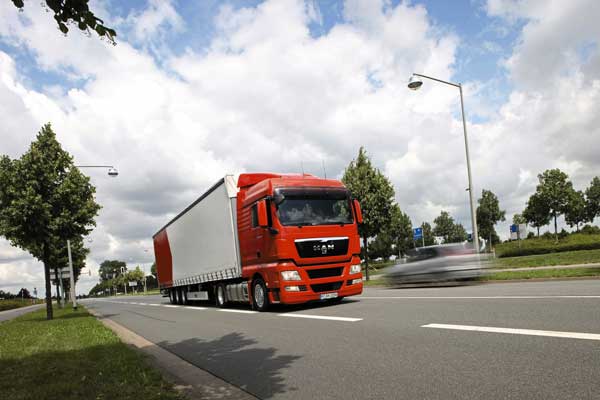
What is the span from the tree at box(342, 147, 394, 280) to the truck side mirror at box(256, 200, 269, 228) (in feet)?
53.8

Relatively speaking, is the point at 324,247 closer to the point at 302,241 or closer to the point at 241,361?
the point at 302,241

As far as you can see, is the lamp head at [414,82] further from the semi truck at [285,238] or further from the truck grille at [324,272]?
the truck grille at [324,272]

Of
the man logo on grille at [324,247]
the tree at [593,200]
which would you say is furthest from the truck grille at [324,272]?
the tree at [593,200]

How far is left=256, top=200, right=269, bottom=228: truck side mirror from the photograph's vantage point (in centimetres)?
1080

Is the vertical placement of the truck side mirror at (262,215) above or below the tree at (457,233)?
above

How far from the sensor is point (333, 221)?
37.6ft

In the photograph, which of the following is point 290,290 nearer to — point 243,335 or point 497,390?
point 243,335

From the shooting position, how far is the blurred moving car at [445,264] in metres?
15.2

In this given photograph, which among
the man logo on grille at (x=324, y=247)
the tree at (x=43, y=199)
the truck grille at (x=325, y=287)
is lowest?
the truck grille at (x=325, y=287)

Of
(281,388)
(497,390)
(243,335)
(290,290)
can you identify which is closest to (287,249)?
(290,290)

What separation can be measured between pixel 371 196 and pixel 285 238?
55.8 feet

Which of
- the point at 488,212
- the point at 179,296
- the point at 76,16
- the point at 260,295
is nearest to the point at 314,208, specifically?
the point at 260,295

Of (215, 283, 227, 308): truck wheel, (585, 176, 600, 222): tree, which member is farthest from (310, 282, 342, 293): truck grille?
(585, 176, 600, 222): tree

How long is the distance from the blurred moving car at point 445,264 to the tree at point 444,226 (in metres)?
74.0
